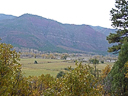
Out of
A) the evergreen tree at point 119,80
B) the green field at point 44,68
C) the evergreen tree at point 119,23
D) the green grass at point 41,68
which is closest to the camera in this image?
the evergreen tree at point 119,80

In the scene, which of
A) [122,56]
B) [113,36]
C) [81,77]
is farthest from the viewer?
[113,36]

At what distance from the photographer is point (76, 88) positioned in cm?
620

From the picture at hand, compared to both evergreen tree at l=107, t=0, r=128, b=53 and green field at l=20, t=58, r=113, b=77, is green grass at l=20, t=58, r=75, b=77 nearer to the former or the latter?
green field at l=20, t=58, r=113, b=77

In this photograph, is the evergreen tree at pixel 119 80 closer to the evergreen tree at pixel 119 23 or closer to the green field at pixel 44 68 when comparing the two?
the evergreen tree at pixel 119 23

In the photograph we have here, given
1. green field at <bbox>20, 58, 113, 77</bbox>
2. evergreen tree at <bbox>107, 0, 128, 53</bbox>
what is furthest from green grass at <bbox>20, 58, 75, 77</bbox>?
evergreen tree at <bbox>107, 0, 128, 53</bbox>

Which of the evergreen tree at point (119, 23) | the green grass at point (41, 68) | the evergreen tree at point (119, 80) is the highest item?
the evergreen tree at point (119, 23)

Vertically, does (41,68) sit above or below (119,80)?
below

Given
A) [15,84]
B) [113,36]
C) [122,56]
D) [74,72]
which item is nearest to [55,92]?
[74,72]

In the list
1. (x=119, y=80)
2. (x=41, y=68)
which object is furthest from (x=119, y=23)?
(x=41, y=68)

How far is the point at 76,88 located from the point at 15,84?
2390 millimetres

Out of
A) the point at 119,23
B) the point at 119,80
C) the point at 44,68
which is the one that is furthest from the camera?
the point at 44,68

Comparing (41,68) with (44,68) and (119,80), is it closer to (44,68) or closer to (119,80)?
(44,68)

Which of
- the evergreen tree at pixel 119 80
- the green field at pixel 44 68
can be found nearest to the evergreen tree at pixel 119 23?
the evergreen tree at pixel 119 80

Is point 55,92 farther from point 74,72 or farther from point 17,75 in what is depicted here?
point 17,75
